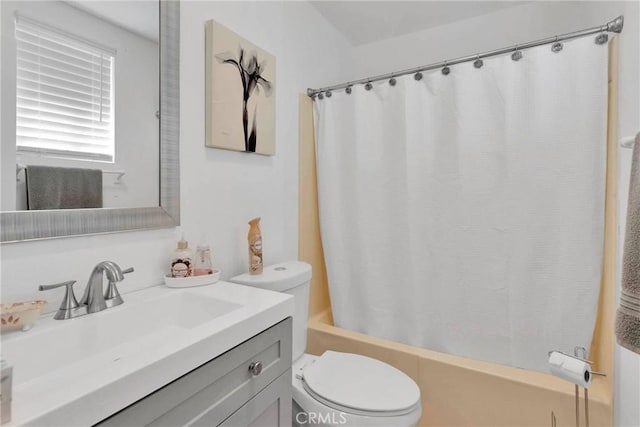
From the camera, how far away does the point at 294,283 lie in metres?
1.40

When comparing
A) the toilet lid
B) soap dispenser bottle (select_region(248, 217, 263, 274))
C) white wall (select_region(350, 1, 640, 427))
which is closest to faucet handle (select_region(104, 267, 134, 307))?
soap dispenser bottle (select_region(248, 217, 263, 274))

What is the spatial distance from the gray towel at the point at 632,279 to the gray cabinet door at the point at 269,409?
2.62 feet

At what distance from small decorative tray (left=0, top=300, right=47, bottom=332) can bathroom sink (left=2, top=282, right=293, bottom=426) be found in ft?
0.07

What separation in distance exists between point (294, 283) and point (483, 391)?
946 millimetres

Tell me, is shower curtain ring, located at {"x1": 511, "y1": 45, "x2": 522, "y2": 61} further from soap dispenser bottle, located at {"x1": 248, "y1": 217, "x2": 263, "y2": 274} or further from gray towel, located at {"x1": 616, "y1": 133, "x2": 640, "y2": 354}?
soap dispenser bottle, located at {"x1": 248, "y1": 217, "x2": 263, "y2": 274}

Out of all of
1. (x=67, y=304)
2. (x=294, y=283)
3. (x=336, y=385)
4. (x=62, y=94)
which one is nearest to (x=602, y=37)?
(x=294, y=283)

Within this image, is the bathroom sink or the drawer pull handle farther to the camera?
the drawer pull handle

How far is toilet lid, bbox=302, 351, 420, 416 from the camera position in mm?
1144

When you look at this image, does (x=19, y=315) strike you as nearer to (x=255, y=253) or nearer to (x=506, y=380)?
(x=255, y=253)

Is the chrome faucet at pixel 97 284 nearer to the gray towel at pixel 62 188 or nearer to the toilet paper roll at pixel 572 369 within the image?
the gray towel at pixel 62 188

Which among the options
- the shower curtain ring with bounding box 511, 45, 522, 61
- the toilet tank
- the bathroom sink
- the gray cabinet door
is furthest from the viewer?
the shower curtain ring with bounding box 511, 45, 522, 61

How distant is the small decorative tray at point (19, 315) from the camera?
2.31 feet

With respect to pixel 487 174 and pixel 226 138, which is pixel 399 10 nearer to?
pixel 487 174

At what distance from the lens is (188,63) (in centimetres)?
121
